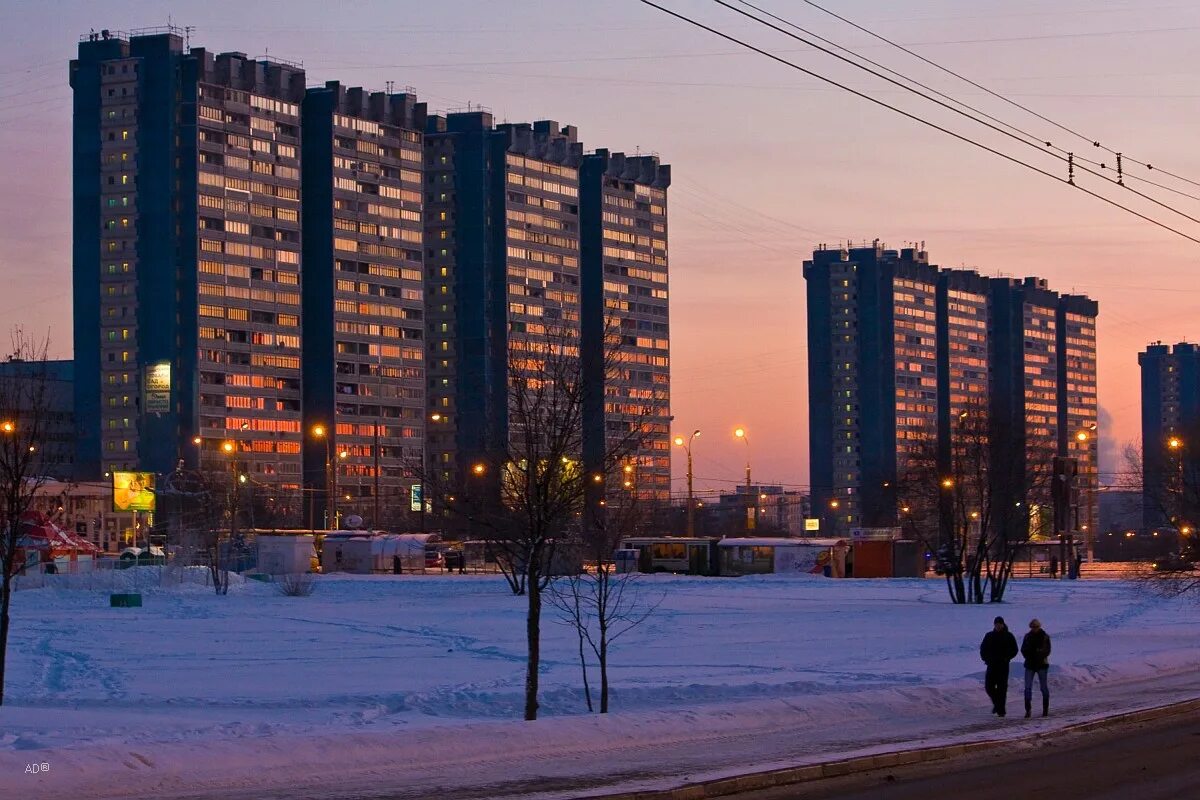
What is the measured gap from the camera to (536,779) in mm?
17250

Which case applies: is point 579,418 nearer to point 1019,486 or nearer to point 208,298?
point 1019,486

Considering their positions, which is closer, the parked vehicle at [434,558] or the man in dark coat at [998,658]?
the man in dark coat at [998,658]

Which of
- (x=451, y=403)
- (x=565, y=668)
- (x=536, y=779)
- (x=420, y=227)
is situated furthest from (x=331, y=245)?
(x=536, y=779)

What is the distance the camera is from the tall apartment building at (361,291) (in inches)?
7087

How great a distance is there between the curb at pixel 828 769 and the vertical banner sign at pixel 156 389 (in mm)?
144129

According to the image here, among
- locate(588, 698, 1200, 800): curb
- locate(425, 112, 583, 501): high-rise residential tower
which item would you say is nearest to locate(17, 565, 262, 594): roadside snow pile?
locate(588, 698, 1200, 800): curb

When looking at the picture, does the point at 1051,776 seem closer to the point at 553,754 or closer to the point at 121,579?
the point at 553,754

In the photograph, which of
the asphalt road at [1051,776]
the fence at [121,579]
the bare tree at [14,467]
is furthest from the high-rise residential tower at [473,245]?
the asphalt road at [1051,776]

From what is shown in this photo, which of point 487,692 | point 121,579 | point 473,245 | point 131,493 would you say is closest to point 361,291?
point 473,245

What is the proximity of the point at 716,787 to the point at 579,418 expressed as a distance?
7.64m

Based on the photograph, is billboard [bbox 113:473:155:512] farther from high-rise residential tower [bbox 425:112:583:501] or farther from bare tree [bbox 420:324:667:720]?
bare tree [bbox 420:324:667:720]

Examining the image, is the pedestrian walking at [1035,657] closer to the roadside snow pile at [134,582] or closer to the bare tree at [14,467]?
the bare tree at [14,467]

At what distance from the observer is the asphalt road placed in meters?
16.5

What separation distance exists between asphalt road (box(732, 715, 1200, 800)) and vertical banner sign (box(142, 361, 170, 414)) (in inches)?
5718
